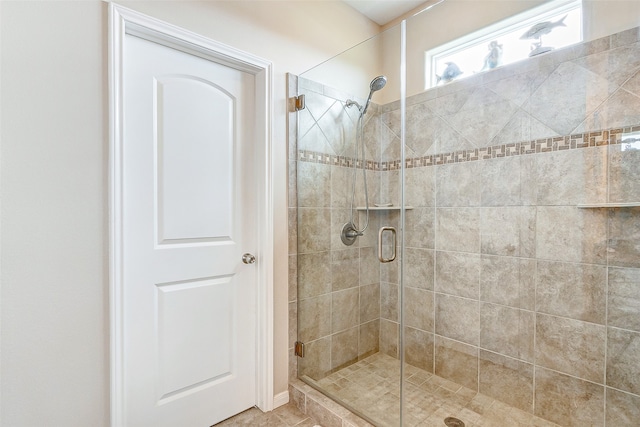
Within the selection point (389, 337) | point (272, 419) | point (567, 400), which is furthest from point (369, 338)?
point (567, 400)

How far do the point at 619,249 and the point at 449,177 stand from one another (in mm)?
902

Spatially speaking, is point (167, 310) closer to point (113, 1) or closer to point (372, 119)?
point (113, 1)

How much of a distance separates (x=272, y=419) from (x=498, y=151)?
2022 millimetres

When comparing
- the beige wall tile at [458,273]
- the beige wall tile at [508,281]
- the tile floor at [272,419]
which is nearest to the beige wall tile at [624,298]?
the beige wall tile at [508,281]

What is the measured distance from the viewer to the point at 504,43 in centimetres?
176

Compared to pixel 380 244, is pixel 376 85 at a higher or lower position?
higher

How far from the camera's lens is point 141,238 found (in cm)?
143

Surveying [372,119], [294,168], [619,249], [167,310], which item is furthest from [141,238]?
[619,249]

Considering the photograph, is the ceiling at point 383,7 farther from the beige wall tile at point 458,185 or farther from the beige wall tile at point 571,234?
the beige wall tile at point 571,234

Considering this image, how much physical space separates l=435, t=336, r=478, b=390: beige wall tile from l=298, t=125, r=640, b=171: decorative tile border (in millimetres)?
1192

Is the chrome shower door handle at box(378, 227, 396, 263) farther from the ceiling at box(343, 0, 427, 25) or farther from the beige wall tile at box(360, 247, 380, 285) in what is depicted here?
the ceiling at box(343, 0, 427, 25)

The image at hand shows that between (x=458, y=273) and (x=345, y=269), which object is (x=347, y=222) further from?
(x=458, y=273)

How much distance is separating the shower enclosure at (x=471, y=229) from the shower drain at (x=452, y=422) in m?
0.01

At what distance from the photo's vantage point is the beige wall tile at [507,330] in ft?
5.71
